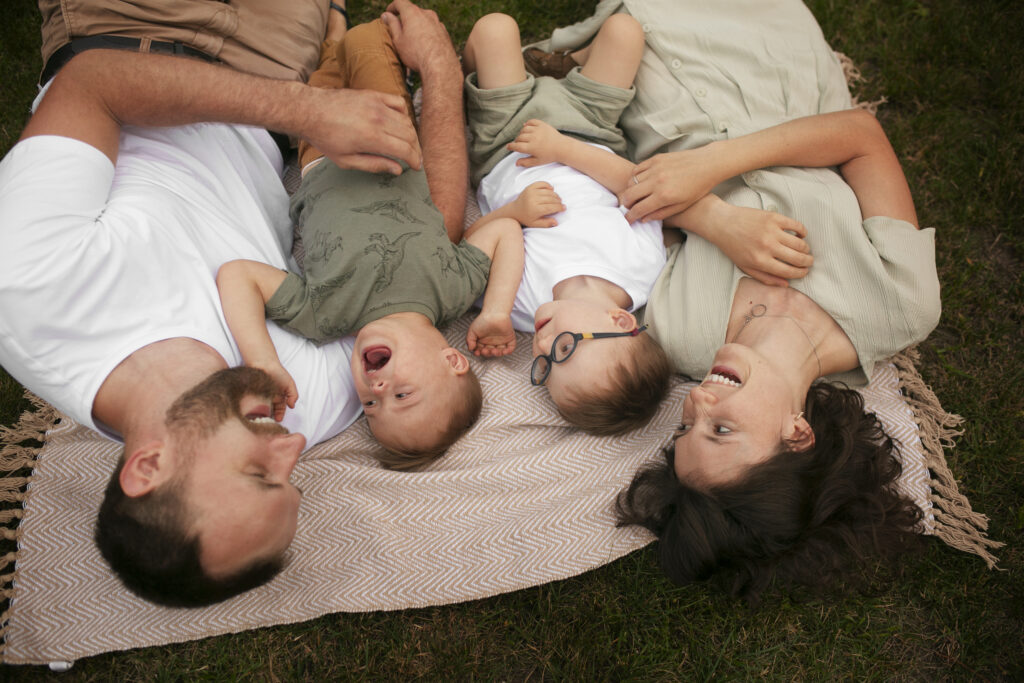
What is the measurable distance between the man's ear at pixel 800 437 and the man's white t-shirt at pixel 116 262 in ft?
6.36

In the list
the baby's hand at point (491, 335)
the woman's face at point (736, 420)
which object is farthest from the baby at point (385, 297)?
the woman's face at point (736, 420)

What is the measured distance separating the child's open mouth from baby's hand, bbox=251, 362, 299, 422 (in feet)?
1.01

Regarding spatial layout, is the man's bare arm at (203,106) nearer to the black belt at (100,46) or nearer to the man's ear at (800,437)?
the black belt at (100,46)

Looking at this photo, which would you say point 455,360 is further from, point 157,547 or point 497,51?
point 497,51

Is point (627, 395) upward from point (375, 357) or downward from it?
downward

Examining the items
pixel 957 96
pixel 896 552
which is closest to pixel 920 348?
pixel 896 552

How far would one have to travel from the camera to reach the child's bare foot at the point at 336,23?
3.77 meters

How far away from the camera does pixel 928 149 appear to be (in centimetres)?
401

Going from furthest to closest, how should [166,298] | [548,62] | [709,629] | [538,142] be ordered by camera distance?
[548,62] → [538,142] → [709,629] → [166,298]

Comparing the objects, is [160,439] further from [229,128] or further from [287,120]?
[229,128]

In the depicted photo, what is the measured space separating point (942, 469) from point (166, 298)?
347 centimetres

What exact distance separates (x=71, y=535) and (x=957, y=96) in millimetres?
5456

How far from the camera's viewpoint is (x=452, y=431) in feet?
9.45

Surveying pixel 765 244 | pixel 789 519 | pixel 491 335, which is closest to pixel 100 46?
pixel 491 335
